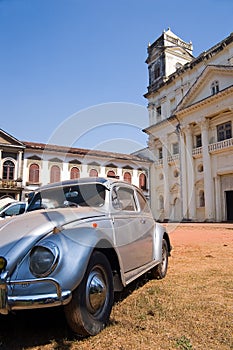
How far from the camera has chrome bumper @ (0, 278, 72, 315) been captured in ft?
7.59

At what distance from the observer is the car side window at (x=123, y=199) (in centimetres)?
382

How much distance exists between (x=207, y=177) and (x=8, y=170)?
75.7 ft

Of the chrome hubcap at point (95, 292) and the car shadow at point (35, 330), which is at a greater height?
the chrome hubcap at point (95, 292)

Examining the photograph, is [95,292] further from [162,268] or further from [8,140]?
[8,140]

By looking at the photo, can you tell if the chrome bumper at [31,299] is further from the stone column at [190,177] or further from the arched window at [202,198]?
the arched window at [202,198]

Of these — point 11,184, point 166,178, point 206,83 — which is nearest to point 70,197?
point 206,83

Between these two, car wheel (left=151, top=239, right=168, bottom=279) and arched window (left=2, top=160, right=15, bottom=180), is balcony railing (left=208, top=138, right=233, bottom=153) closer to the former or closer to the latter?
car wheel (left=151, top=239, right=168, bottom=279)

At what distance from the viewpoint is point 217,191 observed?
85.7ft

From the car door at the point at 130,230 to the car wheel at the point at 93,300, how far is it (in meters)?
0.41

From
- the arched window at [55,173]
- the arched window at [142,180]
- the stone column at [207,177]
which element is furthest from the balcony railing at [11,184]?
the stone column at [207,177]

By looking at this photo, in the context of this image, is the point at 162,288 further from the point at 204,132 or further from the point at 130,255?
the point at 204,132

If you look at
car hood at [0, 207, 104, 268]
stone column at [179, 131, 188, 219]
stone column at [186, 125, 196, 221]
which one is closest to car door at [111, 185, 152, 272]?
car hood at [0, 207, 104, 268]

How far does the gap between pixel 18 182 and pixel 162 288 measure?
3172 cm

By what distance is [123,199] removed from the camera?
4113 millimetres
